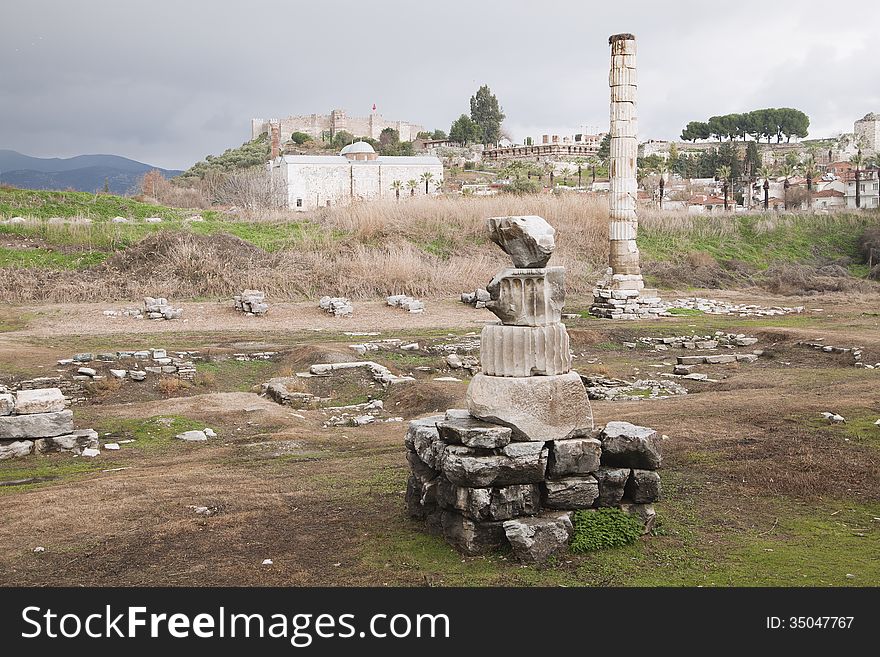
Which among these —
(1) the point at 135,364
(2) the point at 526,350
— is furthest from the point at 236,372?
(2) the point at 526,350

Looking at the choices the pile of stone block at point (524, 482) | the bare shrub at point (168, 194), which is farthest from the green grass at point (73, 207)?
the pile of stone block at point (524, 482)

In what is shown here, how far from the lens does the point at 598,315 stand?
25.3 metres

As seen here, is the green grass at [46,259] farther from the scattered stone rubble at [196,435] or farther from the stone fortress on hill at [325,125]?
the stone fortress on hill at [325,125]

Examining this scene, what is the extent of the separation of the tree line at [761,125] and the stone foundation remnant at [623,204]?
103m

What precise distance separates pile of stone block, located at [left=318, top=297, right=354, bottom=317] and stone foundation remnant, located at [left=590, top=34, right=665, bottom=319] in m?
7.01

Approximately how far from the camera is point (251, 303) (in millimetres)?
24000

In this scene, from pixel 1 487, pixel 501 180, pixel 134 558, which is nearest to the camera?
pixel 134 558

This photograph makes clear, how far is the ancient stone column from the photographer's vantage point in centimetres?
2577

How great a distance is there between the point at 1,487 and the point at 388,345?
Result: 1051cm

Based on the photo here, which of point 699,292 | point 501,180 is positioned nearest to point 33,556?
point 699,292

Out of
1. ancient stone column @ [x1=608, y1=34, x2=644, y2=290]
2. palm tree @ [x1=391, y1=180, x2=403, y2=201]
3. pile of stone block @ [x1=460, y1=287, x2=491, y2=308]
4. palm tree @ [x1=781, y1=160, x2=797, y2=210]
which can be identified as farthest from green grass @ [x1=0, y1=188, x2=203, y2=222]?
palm tree @ [x1=781, y1=160, x2=797, y2=210]

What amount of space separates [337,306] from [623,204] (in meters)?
9.15

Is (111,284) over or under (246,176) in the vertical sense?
under

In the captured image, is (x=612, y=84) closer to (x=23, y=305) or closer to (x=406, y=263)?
(x=406, y=263)
